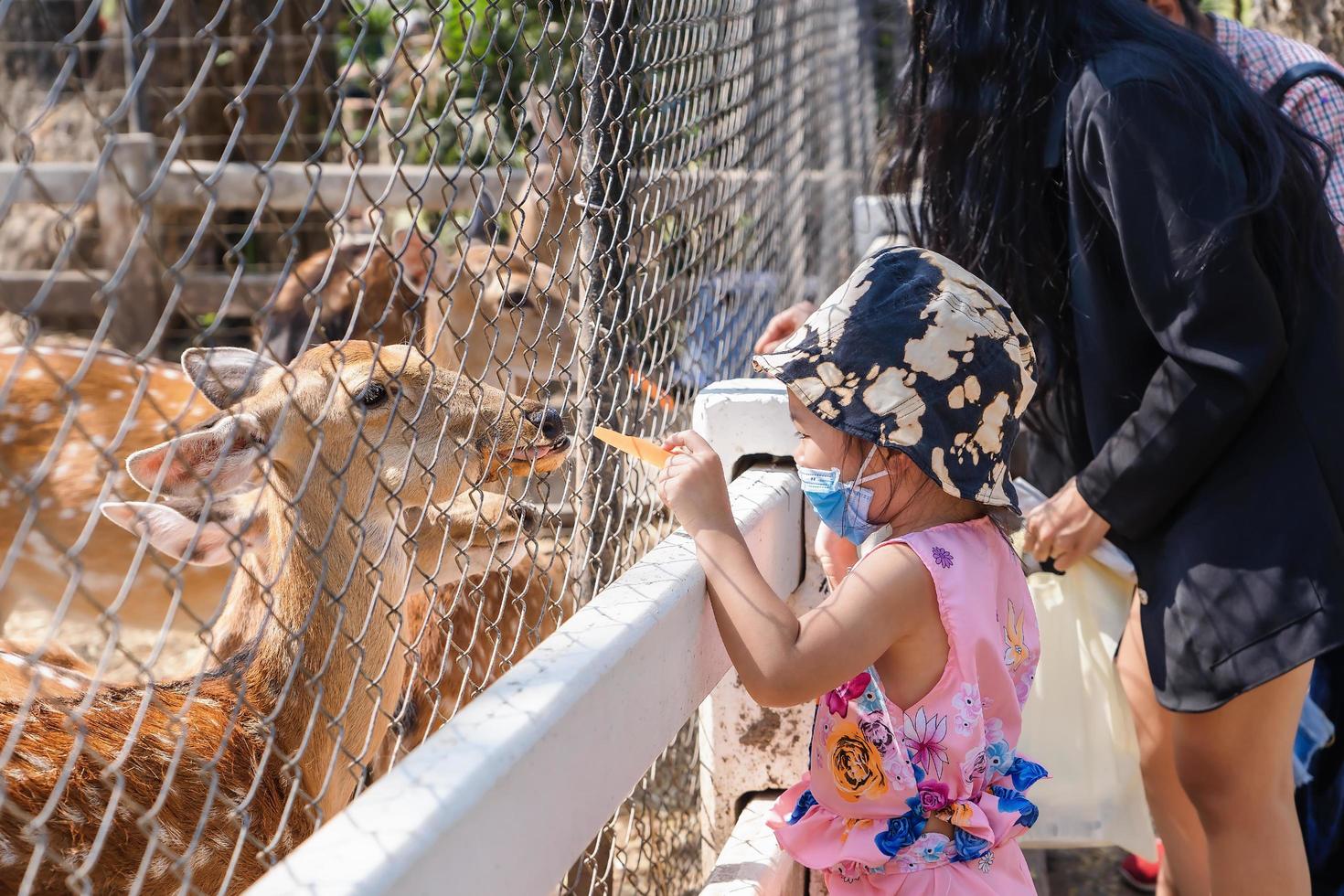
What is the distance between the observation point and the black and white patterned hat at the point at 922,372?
6.72 ft

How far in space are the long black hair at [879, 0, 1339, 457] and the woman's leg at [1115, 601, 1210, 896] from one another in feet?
1.72

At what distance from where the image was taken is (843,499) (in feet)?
7.04

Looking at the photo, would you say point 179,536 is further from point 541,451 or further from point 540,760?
point 540,760

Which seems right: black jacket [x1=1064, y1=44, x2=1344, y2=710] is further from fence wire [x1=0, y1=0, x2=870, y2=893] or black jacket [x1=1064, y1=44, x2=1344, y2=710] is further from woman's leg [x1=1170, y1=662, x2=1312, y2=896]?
fence wire [x1=0, y1=0, x2=870, y2=893]

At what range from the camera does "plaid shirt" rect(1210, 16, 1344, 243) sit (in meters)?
3.54

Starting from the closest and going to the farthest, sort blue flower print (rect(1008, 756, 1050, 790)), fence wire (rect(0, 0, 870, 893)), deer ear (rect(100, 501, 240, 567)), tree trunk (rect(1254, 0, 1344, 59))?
fence wire (rect(0, 0, 870, 893))
blue flower print (rect(1008, 756, 1050, 790))
deer ear (rect(100, 501, 240, 567))
tree trunk (rect(1254, 0, 1344, 59))

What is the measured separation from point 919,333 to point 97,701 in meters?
1.68

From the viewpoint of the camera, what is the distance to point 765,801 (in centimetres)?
285

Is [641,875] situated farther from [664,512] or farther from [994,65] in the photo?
[994,65]

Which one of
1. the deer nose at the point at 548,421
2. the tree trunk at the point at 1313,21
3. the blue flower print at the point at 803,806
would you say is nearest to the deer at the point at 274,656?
the deer nose at the point at 548,421

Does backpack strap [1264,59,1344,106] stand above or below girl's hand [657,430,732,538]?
above

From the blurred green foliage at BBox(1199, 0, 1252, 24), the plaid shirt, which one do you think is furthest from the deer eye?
the blurred green foliage at BBox(1199, 0, 1252, 24)

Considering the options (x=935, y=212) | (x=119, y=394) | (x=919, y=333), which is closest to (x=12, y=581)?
(x=119, y=394)

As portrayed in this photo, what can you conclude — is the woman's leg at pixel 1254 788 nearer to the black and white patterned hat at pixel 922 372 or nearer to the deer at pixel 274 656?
the black and white patterned hat at pixel 922 372
